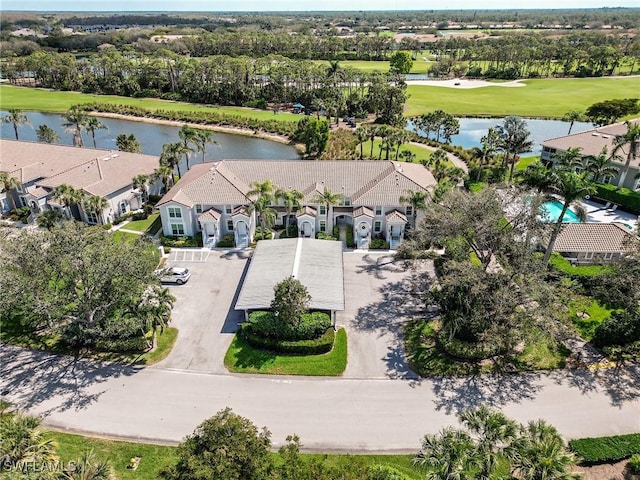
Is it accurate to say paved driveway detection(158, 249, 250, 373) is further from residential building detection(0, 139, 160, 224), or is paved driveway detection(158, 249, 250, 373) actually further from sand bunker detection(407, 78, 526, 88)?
sand bunker detection(407, 78, 526, 88)

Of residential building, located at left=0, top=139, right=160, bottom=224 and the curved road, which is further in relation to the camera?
residential building, located at left=0, top=139, right=160, bottom=224

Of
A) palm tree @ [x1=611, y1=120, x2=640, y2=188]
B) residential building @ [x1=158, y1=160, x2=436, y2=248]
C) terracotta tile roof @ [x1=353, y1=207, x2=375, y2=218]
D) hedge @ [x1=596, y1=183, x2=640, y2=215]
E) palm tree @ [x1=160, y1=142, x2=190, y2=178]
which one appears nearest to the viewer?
terracotta tile roof @ [x1=353, y1=207, x2=375, y2=218]

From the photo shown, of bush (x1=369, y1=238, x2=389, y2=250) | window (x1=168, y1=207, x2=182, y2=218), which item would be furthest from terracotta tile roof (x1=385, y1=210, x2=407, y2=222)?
window (x1=168, y1=207, x2=182, y2=218)

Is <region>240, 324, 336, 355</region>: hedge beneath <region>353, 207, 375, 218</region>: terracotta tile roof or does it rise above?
beneath

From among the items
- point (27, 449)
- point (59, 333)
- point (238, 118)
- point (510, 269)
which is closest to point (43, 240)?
point (59, 333)

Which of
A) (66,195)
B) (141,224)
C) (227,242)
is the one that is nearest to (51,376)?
(227,242)

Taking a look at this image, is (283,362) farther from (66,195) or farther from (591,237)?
(66,195)

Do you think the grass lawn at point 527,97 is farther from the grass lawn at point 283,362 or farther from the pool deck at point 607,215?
the grass lawn at point 283,362
